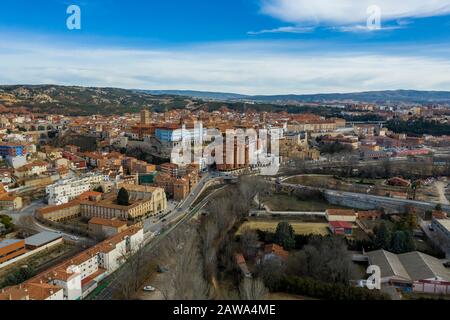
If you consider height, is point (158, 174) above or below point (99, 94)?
below

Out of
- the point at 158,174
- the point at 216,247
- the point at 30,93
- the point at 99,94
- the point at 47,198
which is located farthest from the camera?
the point at 99,94

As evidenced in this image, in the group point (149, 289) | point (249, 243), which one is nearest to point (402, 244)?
point (249, 243)

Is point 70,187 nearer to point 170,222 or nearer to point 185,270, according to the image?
point 170,222

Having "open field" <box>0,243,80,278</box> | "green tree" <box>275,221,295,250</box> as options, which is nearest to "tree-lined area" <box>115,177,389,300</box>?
"green tree" <box>275,221,295,250</box>

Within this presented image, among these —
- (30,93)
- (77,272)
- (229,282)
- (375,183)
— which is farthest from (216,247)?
(30,93)

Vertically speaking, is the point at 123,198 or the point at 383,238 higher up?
the point at 123,198

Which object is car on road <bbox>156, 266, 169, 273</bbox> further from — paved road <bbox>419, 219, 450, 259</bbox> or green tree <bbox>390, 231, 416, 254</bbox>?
paved road <bbox>419, 219, 450, 259</bbox>
